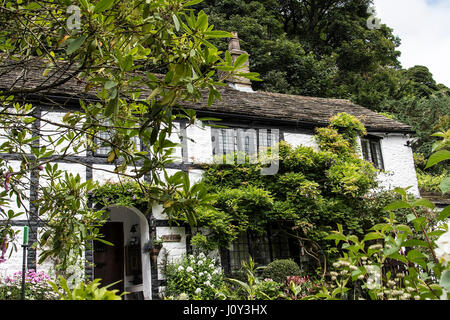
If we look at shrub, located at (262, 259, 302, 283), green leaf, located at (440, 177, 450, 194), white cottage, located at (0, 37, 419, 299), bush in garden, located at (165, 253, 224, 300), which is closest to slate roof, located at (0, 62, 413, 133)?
white cottage, located at (0, 37, 419, 299)

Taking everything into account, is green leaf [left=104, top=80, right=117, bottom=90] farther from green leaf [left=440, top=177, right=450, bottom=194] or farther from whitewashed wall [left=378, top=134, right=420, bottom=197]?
whitewashed wall [left=378, top=134, right=420, bottom=197]

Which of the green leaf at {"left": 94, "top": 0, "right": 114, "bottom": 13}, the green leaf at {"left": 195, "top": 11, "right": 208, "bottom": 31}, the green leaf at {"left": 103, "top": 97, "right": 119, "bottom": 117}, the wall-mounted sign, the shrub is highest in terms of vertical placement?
the green leaf at {"left": 195, "top": 11, "right": 208, "bottom": 31}

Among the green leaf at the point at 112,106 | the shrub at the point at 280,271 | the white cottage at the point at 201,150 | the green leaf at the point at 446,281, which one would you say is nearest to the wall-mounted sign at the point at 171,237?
the white cottage at the point at 201,150

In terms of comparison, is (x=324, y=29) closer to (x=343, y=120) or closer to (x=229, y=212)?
(x=343, y=120)

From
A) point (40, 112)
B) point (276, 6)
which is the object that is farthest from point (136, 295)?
point (276, 6)

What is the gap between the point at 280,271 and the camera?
9344 millimetres

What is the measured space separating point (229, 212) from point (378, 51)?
886 inches

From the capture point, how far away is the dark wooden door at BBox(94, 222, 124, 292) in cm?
1178

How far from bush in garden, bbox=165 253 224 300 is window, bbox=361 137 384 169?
748 cm

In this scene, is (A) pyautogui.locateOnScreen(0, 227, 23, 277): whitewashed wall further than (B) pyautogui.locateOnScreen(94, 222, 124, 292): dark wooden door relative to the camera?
No

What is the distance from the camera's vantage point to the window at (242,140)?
37.8ft

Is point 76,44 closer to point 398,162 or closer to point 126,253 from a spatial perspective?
point 126,253
